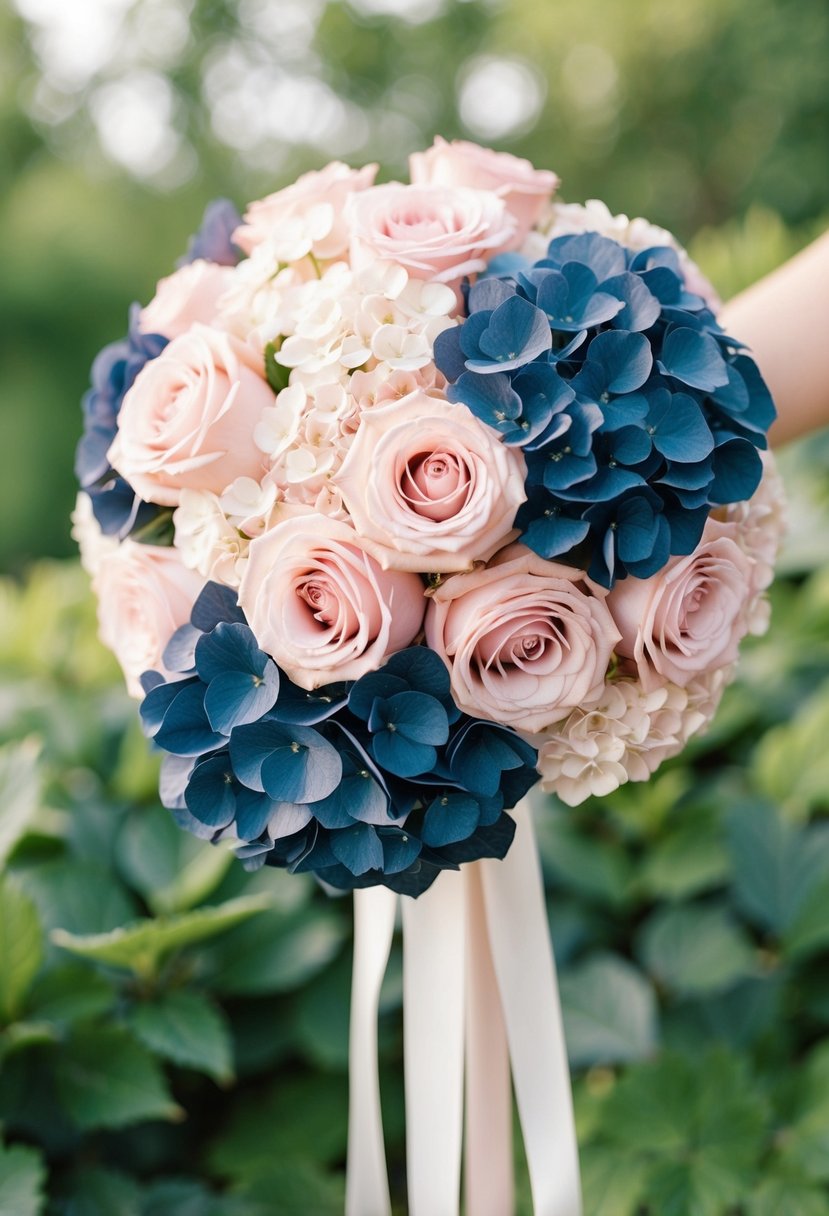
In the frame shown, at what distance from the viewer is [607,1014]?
1.08m

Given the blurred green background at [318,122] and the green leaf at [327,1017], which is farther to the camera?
the blurred green background at [318,122]

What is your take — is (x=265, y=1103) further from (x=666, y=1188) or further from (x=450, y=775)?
(x=450, y=775)

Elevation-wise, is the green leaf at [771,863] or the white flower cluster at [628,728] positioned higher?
→ the white flower cluster at [628,728]

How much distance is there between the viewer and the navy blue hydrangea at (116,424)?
2.49 ft

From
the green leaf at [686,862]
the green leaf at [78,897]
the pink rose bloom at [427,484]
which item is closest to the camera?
the pink rose bloom at [427,484]

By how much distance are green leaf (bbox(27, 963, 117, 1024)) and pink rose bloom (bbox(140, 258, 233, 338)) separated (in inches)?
23.5

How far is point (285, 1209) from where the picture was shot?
0.99 m

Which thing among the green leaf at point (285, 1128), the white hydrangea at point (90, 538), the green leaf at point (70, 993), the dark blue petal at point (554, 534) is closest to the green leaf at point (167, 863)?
the green leaf at point (70, 993)

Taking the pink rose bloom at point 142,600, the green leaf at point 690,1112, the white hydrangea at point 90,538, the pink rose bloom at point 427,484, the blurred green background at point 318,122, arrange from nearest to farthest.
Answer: the pink rose bloom at point 427,484 → the pink rose bloom at point 142,600 → the white hydrangea at point 90,538 → the green leaf at point 690,1112 → the blurred green background at point 318,122

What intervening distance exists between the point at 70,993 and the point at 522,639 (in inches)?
24.3

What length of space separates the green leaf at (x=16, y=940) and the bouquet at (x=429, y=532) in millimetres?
307

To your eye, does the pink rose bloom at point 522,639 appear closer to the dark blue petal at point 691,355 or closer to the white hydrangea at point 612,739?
the white hydrangea at point 612,739

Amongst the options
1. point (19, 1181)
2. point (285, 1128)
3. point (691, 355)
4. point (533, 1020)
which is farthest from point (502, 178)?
point (285, 1128)

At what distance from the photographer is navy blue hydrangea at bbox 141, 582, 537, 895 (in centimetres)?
62
